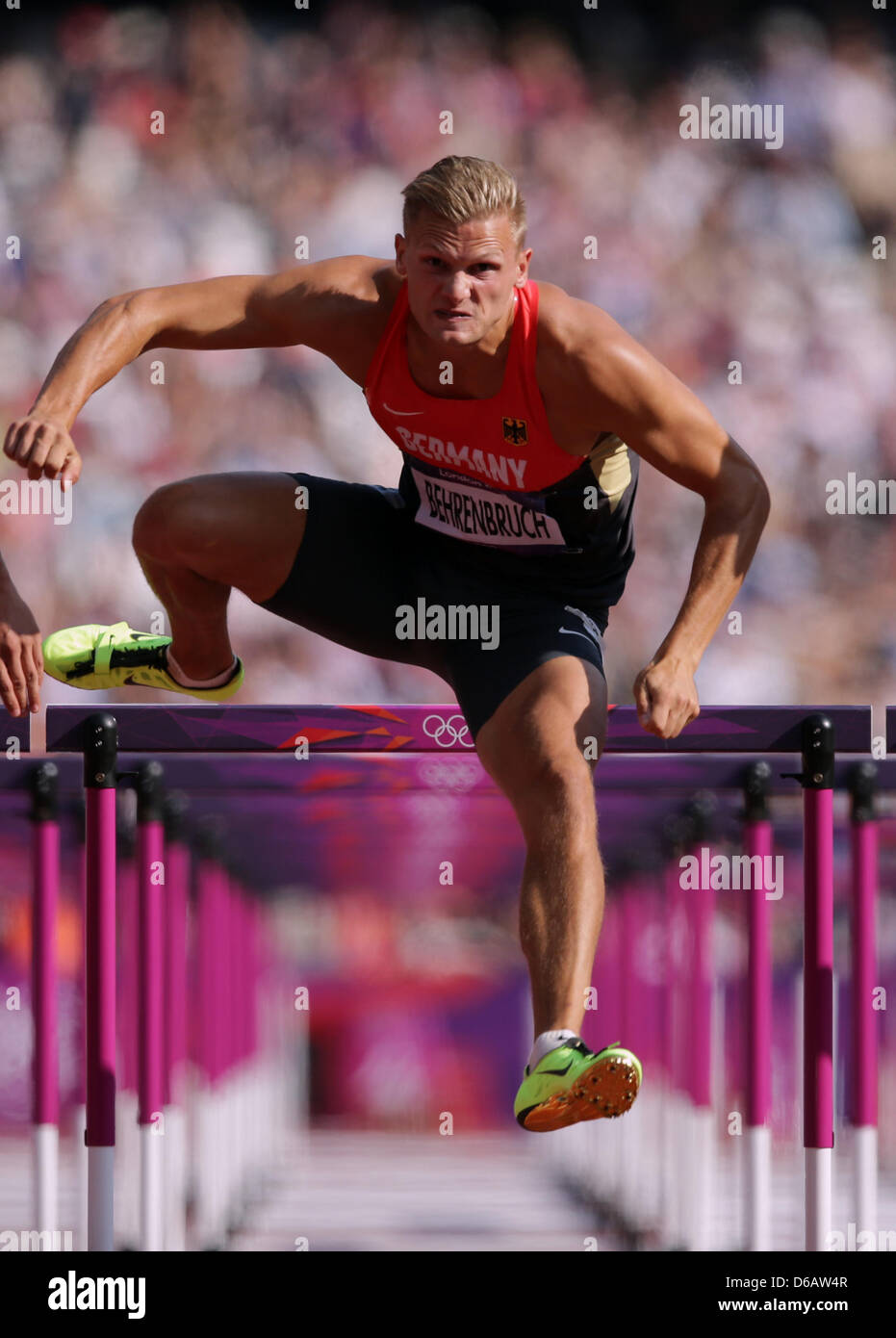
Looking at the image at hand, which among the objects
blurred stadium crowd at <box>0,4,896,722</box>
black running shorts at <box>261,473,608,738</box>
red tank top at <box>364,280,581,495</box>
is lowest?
black running shorts at <box>261,473,608,738</box>

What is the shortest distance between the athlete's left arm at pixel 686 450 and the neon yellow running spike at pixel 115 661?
0.89 meters

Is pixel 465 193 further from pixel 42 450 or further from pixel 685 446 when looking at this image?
pixel 42 450

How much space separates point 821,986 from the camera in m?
2.58

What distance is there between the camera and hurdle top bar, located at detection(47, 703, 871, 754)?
104 inches

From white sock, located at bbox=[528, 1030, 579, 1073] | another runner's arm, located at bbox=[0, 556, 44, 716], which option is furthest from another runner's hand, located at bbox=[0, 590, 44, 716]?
white sock, located at bbox=[528, 1030, 579, 1073]

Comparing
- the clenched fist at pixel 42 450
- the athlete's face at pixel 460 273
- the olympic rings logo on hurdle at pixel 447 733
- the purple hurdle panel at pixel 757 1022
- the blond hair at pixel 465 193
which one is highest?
the blond hair at pixel 465 193

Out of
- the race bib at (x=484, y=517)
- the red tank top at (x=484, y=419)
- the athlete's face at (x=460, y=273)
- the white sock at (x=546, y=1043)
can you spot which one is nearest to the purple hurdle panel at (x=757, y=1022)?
the race bib at (x=484, y=517)

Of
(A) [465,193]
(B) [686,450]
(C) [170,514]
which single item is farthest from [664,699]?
(C) [170,514]

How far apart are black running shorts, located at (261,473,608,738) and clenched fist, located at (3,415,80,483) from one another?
1.82 feet

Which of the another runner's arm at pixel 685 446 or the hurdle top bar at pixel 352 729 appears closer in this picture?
the another runner's arm at pixel 685 446

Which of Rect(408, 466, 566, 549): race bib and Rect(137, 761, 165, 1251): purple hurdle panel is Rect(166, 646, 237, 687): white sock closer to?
Rect(137, 761, 165, 1251): purple hurdle panel

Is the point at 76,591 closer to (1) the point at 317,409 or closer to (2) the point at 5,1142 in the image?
(1) the point at 317,409

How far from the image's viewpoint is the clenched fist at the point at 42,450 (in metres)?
2.15

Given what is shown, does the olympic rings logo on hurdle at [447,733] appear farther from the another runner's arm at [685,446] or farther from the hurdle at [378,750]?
the another runner's arm at [685,446]
